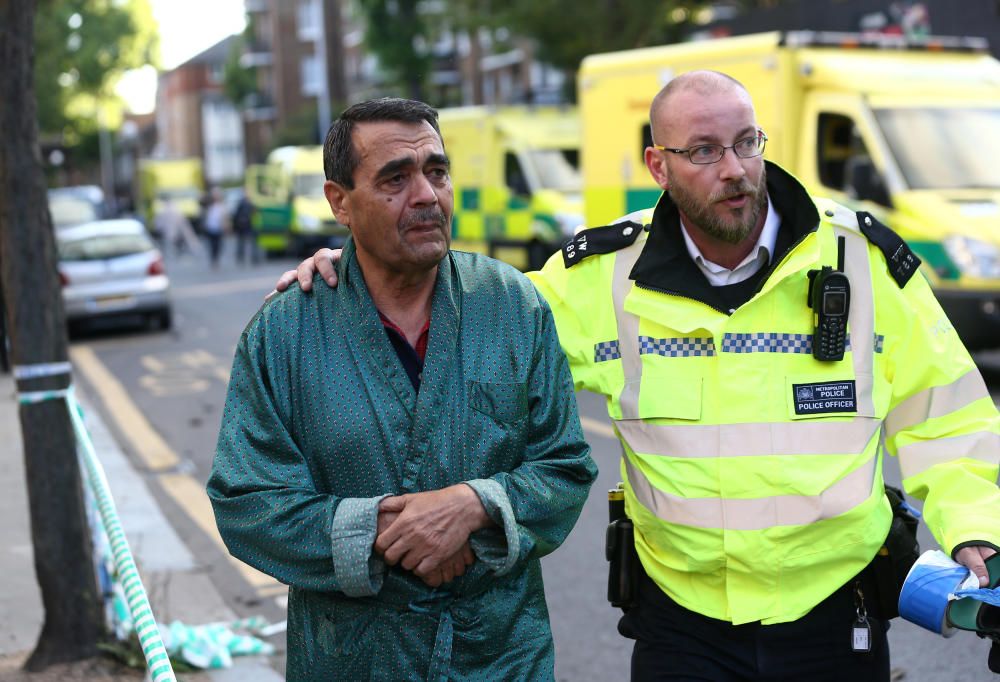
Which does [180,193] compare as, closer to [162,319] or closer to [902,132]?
[162,319]

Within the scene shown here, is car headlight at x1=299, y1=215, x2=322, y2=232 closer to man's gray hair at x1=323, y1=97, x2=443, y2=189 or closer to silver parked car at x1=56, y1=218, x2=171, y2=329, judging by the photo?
silver parked car at x1=56, y1=218, x2=171, y2=329

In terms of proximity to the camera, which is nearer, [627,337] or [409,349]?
[409,349]

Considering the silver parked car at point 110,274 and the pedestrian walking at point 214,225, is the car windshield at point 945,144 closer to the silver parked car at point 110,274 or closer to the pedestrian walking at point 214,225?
the silver parked car at point 110,274

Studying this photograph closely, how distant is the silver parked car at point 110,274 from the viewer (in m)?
16.2

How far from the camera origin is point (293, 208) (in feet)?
89.1

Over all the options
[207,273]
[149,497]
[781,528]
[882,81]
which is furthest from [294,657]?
[207,273]

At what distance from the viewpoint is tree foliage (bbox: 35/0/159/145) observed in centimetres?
5084

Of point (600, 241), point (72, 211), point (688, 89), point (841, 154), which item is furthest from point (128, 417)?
point (72, 211)

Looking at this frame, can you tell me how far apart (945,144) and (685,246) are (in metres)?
8.76

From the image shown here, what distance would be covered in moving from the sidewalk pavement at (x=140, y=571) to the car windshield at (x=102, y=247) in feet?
24.7

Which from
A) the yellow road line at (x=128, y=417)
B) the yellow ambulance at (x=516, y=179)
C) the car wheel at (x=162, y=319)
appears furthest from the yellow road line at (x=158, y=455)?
the yellow ambulance at (x=516, y=179)

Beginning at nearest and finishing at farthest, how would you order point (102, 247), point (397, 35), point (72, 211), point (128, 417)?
1. point (128, 417)
2. point (102, 247)
3. point (72, 211)
4. point (397, 35)

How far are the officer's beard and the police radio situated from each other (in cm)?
18

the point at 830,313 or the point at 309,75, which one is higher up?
the point at 309,75
